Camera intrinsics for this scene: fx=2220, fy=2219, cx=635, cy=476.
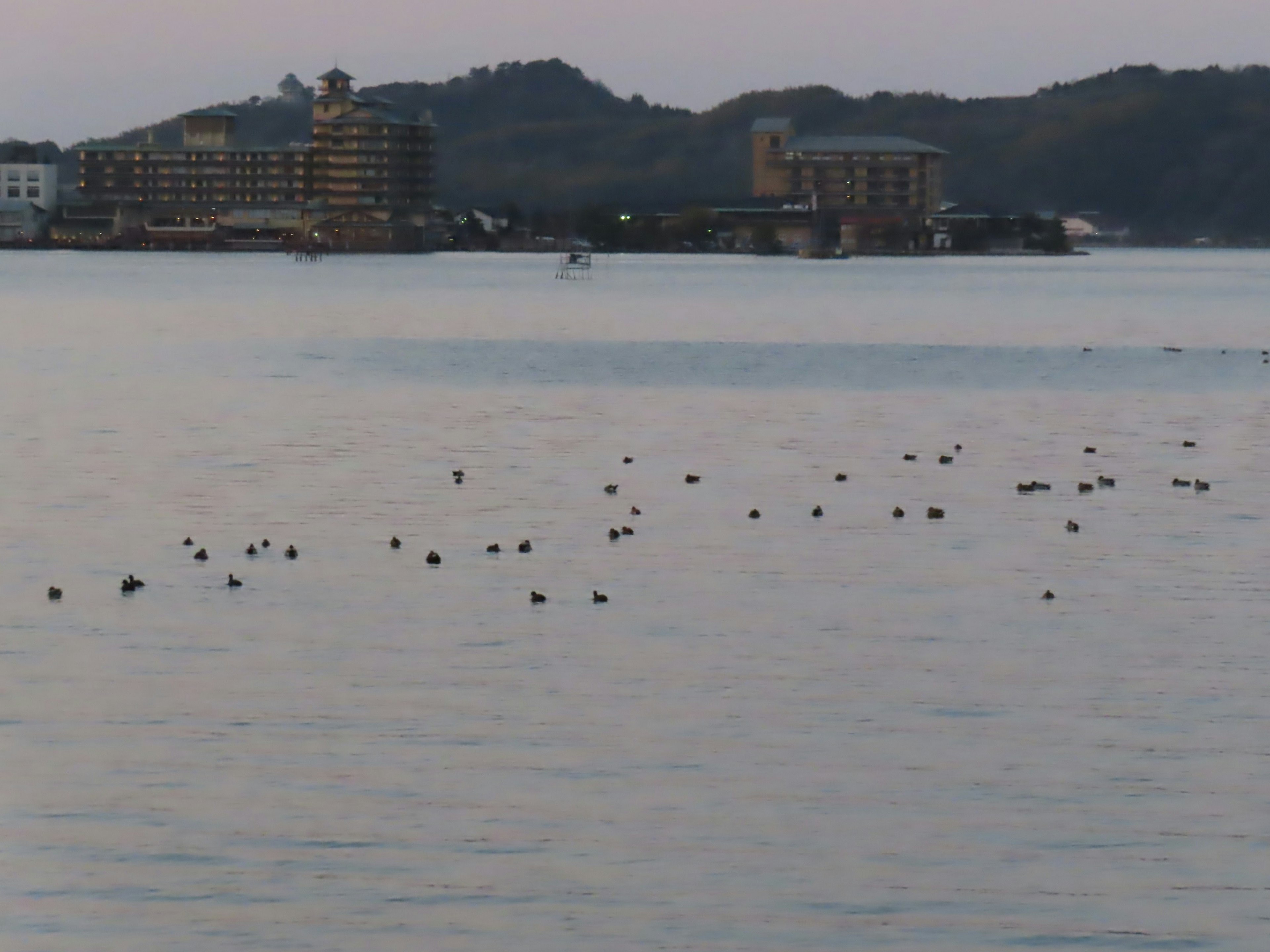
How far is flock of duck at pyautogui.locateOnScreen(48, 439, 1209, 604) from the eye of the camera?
22859 mm

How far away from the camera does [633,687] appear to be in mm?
18406

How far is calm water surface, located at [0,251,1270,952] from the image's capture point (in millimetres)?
12906

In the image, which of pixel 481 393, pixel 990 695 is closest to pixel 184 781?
pixel 990 695

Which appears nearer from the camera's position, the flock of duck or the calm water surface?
the calm water surface

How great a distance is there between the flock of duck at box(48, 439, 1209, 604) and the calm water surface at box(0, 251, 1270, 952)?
188 mm

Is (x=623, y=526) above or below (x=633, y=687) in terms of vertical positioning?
above

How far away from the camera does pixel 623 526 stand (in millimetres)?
27969

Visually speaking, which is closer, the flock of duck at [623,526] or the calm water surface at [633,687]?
the calm water surface at [633,687]

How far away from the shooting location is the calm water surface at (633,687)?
12906 millimetres

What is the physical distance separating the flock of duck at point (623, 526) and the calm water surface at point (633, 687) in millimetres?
188

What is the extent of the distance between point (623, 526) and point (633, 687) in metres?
9.63

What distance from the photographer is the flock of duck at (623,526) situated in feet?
75.0

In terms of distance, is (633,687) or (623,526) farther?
(623,526)

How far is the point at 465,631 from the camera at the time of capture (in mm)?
20844
